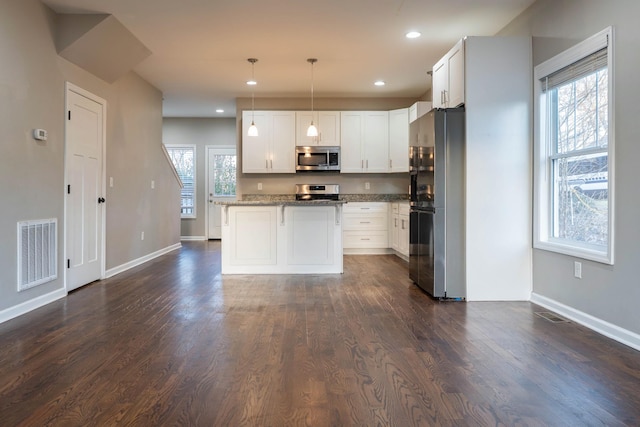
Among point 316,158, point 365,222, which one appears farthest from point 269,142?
point 365,222

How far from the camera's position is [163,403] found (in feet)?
6.11

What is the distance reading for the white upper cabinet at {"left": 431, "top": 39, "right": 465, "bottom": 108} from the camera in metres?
3.82

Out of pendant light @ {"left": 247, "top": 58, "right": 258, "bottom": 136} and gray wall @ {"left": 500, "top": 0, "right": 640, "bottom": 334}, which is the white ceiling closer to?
pendant light @ {"left": 247, "top": 58, "right": 258, "bottom": 136}

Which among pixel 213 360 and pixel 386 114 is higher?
pixel 386 114

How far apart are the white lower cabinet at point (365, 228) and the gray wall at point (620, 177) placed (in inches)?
154

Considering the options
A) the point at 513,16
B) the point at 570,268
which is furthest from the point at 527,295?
the point at 513,16

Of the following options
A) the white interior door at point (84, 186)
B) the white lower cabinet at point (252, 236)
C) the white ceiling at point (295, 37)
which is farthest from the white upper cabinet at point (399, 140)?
the white interior door at point (84, 186)

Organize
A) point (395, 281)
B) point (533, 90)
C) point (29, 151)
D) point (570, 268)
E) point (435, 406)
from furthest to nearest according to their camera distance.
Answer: point (395, 281)
point (533, 90)
point (29, 151)
point (570, 268)
point (435, 406)

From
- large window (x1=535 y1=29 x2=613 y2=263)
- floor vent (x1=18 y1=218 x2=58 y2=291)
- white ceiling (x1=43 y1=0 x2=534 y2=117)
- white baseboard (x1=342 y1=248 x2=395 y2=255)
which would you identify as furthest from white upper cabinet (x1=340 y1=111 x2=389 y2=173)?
floor vent (x1=18 y1=218 x2=58 y2=291)

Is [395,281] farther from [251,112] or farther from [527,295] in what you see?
[251,112]

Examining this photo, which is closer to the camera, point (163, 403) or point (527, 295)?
point (163, 403)

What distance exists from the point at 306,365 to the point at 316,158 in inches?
204

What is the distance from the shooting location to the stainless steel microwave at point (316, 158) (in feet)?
23.5

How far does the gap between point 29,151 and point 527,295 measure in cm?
451
